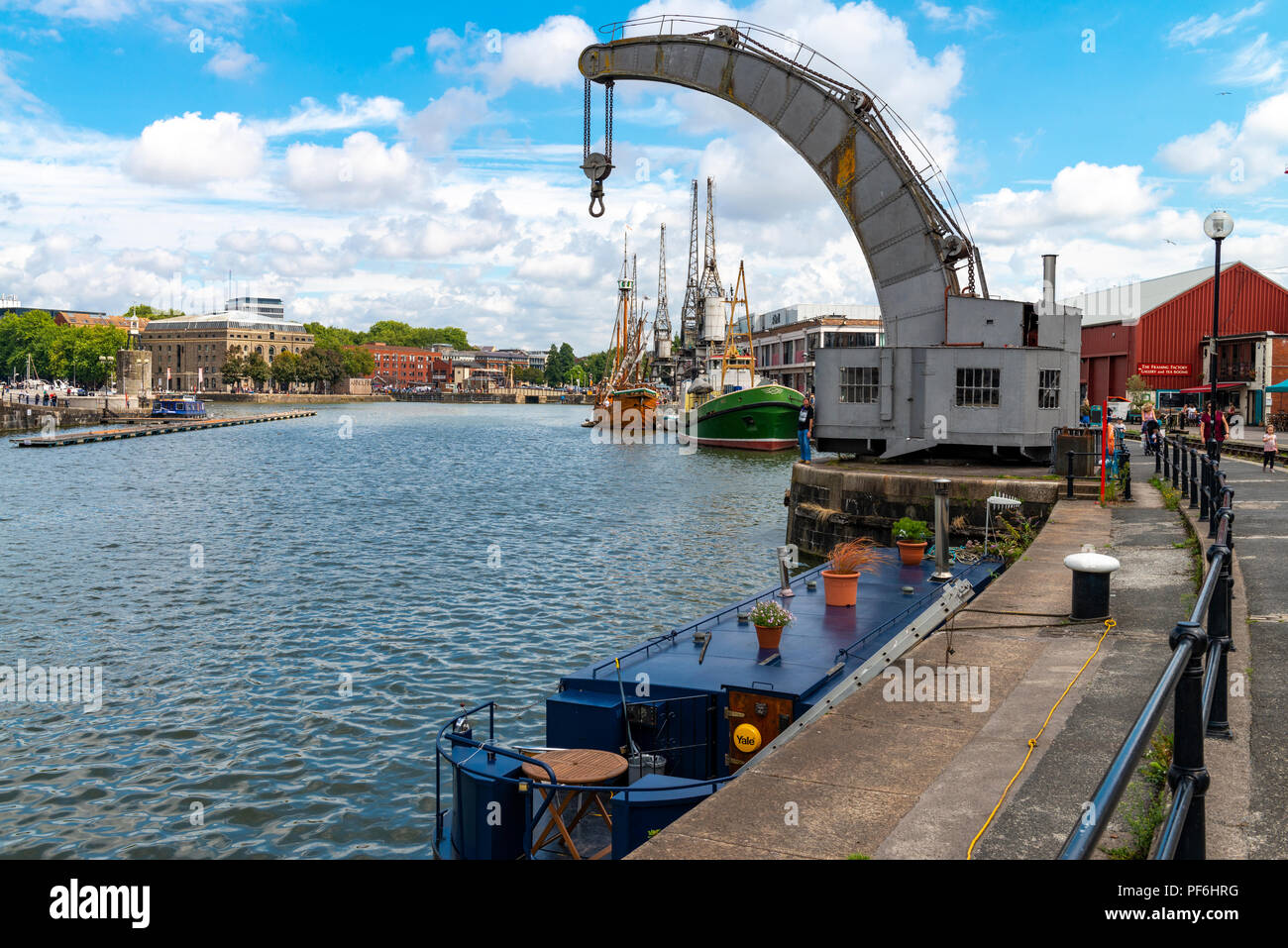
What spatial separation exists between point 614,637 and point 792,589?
512 centimetres

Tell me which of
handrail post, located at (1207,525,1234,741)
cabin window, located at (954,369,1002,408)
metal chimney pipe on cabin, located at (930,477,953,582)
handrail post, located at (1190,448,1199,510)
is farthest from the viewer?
cabin window, located at (954,369,1002,408)

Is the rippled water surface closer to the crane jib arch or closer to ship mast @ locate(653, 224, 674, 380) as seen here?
the crane jib arch

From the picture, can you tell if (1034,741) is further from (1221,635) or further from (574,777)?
(574,777)

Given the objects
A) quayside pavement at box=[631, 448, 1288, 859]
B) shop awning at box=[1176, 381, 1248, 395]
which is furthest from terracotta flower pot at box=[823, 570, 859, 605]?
shop awning at box=[1176, 381, 1248, 395]

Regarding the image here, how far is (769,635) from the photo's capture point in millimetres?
12258

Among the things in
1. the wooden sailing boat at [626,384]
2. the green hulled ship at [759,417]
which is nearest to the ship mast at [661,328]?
the wooden sailing boat at [626,384]

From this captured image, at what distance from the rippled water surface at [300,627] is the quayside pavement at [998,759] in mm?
5890

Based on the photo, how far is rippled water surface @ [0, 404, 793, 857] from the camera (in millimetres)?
12602

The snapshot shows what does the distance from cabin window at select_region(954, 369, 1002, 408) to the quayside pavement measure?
54.8 ft

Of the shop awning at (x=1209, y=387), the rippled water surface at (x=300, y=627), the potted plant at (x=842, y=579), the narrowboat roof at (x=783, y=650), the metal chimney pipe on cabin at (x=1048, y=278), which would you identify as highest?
the metal chimney pipe on cabin at (x=1048, y=278)

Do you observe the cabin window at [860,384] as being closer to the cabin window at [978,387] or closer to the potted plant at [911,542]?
the cabin window at [978,387]

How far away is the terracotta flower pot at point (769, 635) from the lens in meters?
12.2

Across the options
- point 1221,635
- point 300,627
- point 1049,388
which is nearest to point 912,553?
point 1221,635
